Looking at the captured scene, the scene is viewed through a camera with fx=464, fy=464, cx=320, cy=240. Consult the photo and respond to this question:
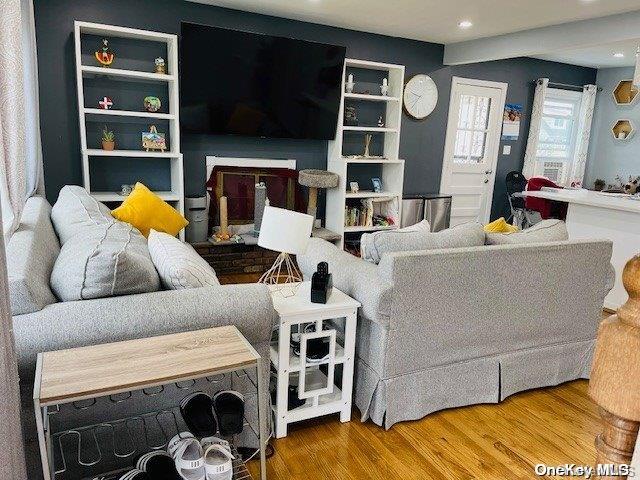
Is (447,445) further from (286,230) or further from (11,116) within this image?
(11,116)

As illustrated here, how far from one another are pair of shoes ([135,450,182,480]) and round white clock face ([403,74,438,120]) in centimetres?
490

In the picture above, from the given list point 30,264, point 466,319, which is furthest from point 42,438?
point 466,319

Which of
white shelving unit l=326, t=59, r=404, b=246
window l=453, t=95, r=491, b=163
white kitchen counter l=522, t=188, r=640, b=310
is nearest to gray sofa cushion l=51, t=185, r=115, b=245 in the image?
white shelving unit l=326, t=59, r=404, b=246

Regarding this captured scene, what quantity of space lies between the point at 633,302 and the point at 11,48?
2.62 meters

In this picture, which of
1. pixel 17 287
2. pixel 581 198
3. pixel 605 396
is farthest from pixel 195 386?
pixel 581 198

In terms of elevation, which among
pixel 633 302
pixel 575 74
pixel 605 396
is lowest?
pixel 605 396

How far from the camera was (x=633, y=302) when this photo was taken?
1.97 feet

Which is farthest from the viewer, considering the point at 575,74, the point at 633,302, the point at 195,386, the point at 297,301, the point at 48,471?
the point at 575,74

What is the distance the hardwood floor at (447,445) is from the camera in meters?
1.97

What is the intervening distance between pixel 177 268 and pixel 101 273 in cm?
29

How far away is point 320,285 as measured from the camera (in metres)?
2.09

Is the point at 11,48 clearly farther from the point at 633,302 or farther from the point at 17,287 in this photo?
the point at 633,302

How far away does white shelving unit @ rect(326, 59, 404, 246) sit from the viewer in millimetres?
4992

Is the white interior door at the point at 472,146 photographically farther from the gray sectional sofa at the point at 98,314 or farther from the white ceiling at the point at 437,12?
the gray sectional sofa at the point at 98,314
